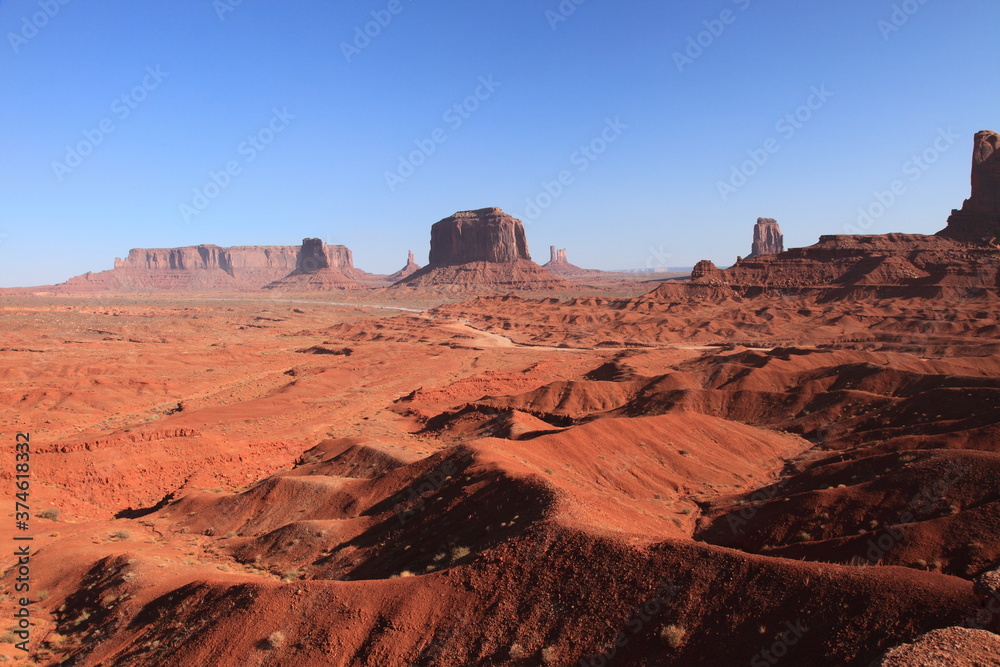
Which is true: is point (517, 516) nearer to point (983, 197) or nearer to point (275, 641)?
point (275, 641)

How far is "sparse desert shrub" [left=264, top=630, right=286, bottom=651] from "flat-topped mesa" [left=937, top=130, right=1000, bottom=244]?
364 ft

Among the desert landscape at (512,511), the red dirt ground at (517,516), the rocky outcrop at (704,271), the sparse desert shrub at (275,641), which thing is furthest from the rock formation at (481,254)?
the sparse desert shrub at (275,641)

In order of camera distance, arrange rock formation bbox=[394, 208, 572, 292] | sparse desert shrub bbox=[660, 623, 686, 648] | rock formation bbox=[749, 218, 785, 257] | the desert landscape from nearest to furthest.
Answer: sparse desert shrub bbox=[660, 623, 686, 648] → the desert landscape → rock formation bbox=[394, 208, 572, 292] → rock formation bbox=[749, 218, 785, 257]

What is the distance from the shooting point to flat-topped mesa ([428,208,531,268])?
Result: 175325 millimetres

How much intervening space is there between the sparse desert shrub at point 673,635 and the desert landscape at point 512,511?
0.04 meters

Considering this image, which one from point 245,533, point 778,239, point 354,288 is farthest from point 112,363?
point 778,239

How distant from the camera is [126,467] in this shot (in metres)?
24.3

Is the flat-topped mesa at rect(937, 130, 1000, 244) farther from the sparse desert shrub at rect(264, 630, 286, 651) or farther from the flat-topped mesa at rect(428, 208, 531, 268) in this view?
the sparse desert shrub at rect(264, 630, 286, 651)

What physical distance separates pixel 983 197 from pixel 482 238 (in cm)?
11819

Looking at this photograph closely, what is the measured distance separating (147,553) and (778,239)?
20729 cm

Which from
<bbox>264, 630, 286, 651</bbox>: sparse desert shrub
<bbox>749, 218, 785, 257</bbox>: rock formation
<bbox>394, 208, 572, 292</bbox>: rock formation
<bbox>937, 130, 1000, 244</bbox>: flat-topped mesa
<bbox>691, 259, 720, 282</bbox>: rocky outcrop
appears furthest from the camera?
<bbox>749, 218, 785, 257</bbox>: rock formation

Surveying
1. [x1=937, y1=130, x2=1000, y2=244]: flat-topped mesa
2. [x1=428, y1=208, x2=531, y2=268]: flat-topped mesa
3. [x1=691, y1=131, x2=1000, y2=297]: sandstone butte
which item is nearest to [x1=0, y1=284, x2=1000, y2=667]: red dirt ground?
[x1=691, y1=131, x2=1000, y2=297]: sandstone butte

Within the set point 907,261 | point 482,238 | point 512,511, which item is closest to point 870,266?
point 907,261

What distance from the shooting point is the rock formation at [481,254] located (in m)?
169
